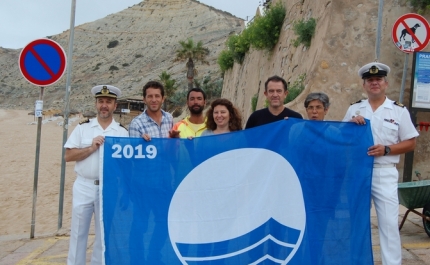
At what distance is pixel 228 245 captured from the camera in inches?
166

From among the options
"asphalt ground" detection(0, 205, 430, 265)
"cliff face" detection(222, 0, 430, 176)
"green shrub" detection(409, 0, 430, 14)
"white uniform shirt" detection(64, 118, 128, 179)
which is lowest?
"asphalt ground" detection(0, 205, 430, 265)

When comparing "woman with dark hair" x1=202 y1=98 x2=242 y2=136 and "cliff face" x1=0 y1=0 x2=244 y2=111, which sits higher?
"cliff face" x1=0 y1=0 x2=244 y2=111

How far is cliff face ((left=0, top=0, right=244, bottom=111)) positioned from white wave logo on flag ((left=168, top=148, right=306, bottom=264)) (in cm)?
6153

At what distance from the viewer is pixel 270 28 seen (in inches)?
598

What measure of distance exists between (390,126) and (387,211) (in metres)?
0.79

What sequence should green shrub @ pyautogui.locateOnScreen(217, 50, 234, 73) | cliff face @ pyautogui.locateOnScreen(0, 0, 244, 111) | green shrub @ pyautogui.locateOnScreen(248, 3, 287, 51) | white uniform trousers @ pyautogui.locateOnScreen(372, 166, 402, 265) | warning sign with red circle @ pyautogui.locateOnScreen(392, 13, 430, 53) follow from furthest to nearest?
cliff face @ pyautogui.locateOnScreen(0, 0, 244, 111) < green shrub @ pyautogui.locateOnScreen(217, 50, 234, 73) < green shrub @ pyautogui.locateOnScreen(248, 3, 287, 51) < warning sign with red circle @ pyautogui.locateOnScreen(392, 13, 430, 53) < white uniform trousers @ pyautogui.locateOnScreen(372, 166, 402, 265)

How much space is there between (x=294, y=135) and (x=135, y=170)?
5.12 feet

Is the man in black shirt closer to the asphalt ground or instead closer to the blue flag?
the blue flag

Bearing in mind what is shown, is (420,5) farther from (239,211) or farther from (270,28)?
(239,211)

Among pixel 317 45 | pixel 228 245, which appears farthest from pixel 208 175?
pixel 317 45

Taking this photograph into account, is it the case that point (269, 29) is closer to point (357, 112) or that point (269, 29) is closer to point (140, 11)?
point (357, 112)

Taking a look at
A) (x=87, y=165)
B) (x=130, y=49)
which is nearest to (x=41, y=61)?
(x=87, y=165)

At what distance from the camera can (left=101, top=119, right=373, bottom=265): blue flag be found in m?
4.19

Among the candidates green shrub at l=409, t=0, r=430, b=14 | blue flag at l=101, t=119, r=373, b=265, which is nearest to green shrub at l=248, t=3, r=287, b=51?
green shrub at l=409, t=0, r=430, b=14
